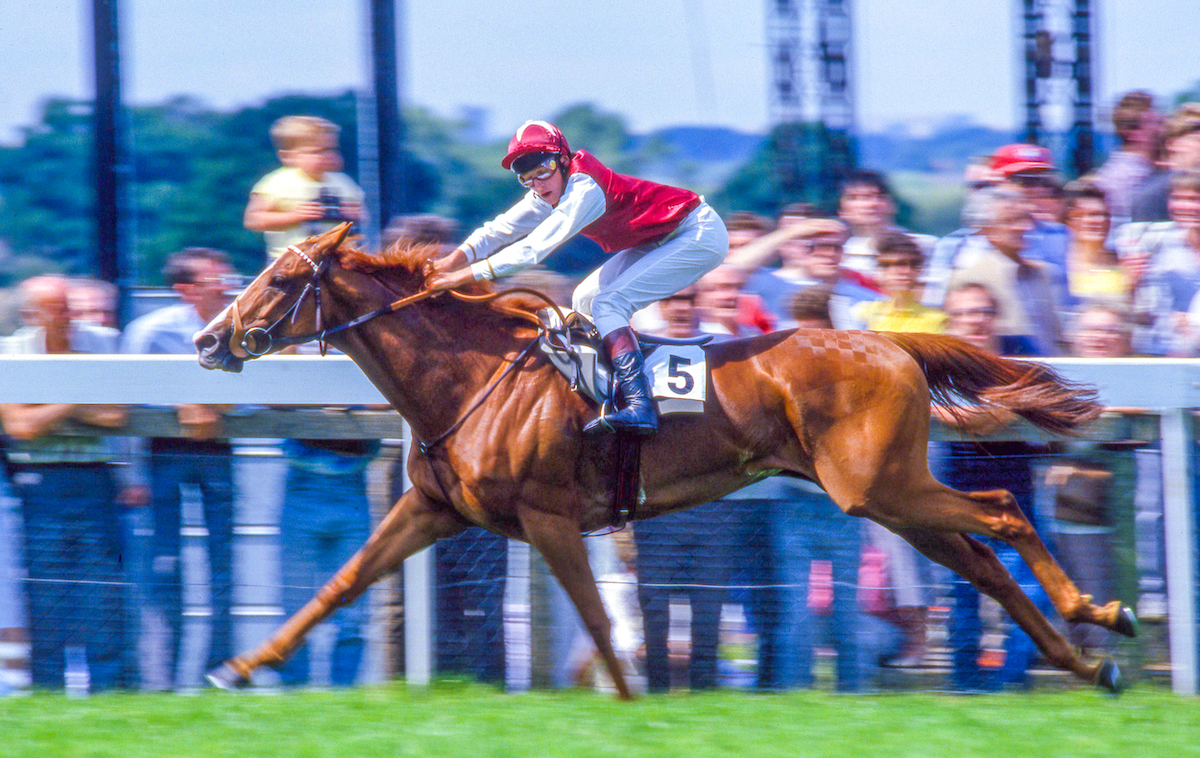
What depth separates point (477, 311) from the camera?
4.64 metres

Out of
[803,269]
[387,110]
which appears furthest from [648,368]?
[387,110]

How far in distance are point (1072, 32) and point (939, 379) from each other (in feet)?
14.5

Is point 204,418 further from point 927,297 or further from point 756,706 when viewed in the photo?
point 927,297

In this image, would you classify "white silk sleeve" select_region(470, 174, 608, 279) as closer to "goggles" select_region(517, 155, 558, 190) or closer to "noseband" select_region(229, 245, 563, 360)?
"goggles" select_region(517, 155, 558, 190)

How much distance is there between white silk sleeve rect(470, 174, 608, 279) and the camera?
4.34 m

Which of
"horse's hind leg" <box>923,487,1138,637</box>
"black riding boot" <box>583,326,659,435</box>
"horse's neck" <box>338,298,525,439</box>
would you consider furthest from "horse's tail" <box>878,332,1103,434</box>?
"horse's neck" <box>338,298,525,439</box>

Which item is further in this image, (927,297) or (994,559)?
(927,297)

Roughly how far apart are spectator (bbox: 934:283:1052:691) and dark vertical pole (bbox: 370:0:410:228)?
2866 mm

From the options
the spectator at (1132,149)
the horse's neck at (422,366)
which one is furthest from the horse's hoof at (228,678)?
the spectator at (1132,149)

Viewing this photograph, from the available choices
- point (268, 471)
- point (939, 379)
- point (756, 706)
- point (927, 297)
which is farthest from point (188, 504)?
point (927, 297)

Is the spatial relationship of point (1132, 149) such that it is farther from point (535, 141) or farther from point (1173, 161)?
point (535, 141)

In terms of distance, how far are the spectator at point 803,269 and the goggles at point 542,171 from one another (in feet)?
4.41

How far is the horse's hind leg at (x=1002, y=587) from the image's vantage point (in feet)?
14.6

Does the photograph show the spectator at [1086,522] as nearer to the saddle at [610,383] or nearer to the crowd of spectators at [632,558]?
the crowd of spectators at [632,558]
